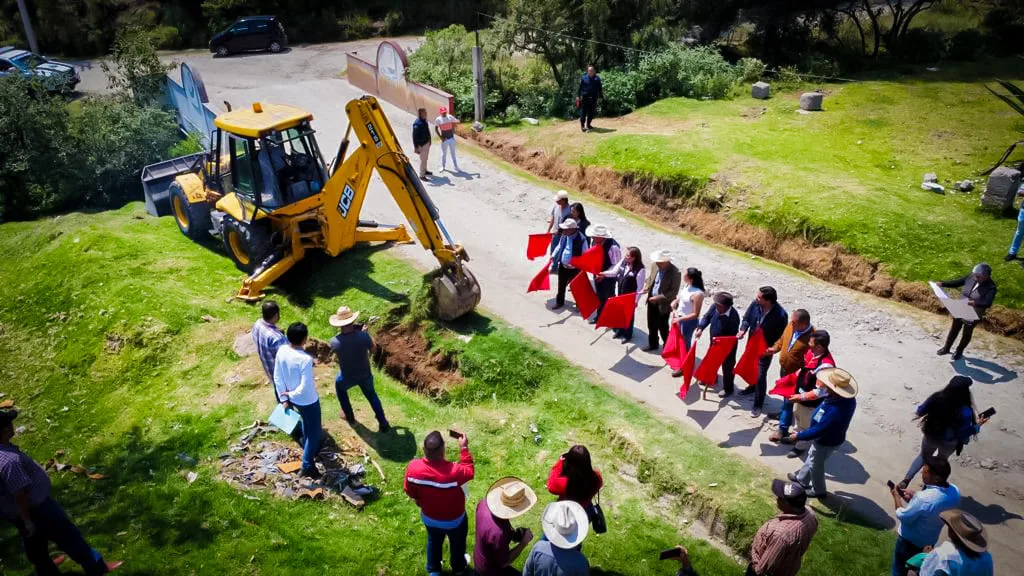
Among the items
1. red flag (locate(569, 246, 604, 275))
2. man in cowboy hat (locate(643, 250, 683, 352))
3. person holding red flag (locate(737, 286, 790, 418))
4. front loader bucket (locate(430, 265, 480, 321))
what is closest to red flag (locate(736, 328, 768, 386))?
person holding red flag (locate(737, 286, 790, 418))

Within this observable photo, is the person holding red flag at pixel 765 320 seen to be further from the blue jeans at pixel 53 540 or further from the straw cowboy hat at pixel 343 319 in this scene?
the blue jeans at pixel 53 540

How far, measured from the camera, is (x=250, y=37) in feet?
107

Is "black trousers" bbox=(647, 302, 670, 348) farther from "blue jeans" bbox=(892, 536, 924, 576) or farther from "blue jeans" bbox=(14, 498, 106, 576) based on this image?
"blue jeans" bbox=(14, 498, 106, 576)

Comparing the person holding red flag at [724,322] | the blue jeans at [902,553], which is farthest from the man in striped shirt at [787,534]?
the person holding red flag at [724,322]

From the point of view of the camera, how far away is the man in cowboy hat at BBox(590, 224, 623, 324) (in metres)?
11.4

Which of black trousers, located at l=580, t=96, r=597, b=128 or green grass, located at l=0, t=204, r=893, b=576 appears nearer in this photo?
green grass, located at l=0, t=204, r=893, b=576

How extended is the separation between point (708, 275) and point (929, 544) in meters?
7.46

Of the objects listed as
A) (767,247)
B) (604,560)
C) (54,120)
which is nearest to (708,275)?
(767,247)

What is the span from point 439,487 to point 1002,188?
13.2 meters

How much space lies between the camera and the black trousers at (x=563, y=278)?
39.6 feet

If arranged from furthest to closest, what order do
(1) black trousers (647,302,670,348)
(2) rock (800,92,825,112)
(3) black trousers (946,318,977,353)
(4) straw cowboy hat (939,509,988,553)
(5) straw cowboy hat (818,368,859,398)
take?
(2) rock (800,92,825,112) < (1) black trousers (647,302,670,348) < (3) black trousers (946,318,977,353) < (5) straw cowboy hat (818,368,859,398) < (4) straw cowboy hat (939,509,988,553)

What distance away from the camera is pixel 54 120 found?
1917 cm

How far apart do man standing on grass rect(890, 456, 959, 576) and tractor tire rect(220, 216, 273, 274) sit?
35.1 feet

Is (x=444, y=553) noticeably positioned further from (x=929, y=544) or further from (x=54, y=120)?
(x=54, y=120)
